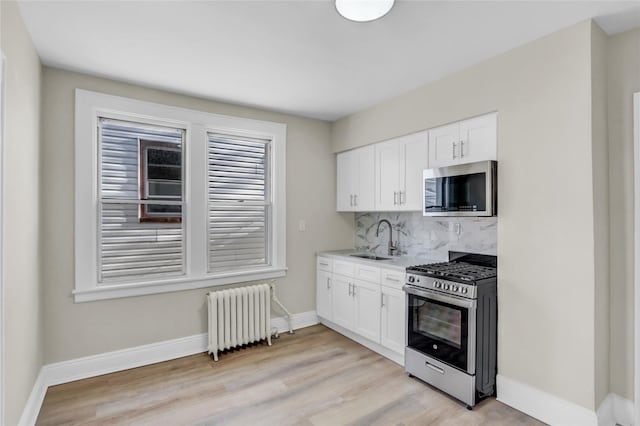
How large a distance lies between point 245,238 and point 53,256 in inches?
68.2

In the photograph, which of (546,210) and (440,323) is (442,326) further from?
(546,210)

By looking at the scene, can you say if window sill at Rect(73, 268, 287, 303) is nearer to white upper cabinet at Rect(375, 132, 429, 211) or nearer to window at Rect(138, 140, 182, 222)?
window at Rect(138, 140, 182, 222)

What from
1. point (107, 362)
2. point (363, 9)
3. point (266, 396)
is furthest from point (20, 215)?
point (363, 9)

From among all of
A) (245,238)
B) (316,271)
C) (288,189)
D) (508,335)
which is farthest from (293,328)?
(508,335)

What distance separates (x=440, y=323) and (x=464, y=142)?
151 cm

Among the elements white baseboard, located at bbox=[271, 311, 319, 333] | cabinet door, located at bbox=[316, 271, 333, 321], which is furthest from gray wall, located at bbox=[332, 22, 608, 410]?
white baseboard, located at bbox=[271, 311, 319, 333]

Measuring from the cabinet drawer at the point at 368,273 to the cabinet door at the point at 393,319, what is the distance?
146mm

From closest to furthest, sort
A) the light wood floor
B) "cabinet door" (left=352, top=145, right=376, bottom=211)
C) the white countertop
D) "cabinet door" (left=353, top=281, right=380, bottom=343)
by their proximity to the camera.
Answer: the light wood floor
the white countertop
"cabinet door" (left=353, top=281, right=380, bottom=343)
"cabinet door" (left=352, top=145, right=376, bottom=211)

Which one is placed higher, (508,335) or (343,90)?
(343,90)

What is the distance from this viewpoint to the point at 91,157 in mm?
2896

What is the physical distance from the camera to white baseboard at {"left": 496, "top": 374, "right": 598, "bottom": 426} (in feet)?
6.80

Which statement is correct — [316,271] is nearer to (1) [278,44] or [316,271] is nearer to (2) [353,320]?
(2) [353,320]

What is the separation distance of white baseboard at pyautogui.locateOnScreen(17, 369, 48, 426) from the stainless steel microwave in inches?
128

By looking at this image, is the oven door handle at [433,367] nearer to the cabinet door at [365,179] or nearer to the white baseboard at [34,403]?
the cabinet door at [365,179]
